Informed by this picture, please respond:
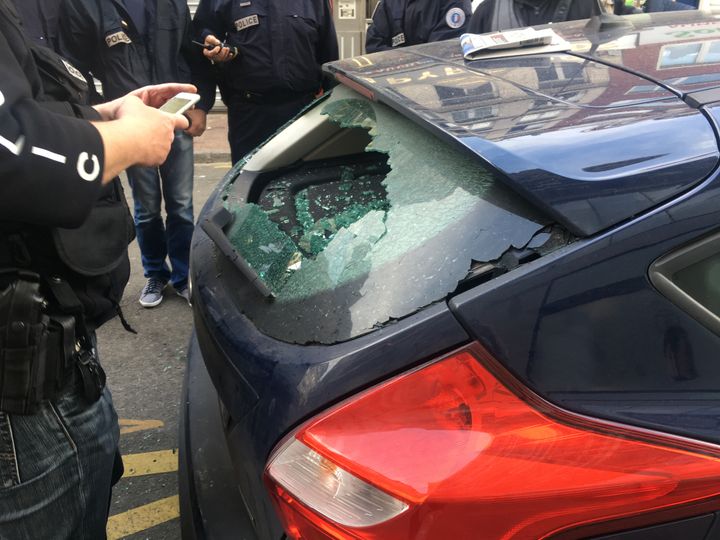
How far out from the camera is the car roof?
991 millimetres

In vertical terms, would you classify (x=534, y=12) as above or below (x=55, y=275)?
above

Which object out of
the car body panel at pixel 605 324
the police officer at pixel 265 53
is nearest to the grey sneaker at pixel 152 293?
the police officer at pixel 265 53

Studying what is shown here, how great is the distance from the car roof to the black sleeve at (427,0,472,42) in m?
2.12

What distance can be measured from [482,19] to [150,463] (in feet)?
9.63

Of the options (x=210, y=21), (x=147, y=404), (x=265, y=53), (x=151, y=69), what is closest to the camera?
(x=147, y=404)

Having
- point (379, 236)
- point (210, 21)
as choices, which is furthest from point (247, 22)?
point (379, 236)

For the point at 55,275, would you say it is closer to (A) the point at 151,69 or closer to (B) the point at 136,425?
(B) the point at 136,425

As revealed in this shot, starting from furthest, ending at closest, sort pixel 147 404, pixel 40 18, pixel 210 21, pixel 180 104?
pixel 210 21, pixel 40 18, pixel 147 404, pixel 180 104

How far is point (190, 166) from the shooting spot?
3.44 metres

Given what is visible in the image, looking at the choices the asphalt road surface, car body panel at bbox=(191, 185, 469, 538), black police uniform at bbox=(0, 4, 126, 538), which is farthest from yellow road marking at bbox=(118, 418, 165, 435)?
car body panel at bbox=(191, 185, 469, 538)

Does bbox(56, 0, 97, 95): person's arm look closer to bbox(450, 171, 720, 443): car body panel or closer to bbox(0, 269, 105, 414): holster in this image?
bbox(0, 269, 105, 414): holster

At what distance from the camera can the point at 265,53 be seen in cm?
331

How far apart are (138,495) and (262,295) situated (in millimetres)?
1437

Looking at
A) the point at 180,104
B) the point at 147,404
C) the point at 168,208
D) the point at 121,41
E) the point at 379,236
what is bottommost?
the point at 147,404
